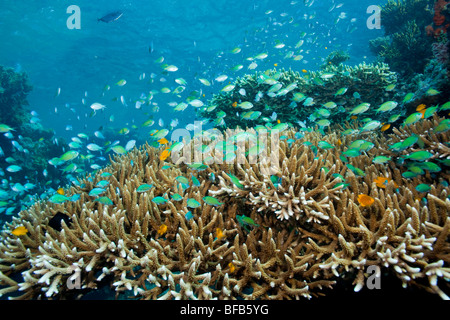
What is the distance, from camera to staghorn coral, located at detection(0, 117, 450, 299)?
2.41 m

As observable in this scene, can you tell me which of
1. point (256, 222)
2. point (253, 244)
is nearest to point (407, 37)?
point (256, 222)

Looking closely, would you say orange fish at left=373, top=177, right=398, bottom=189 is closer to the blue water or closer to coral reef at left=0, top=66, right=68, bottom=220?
coral reef at left=0, top=66, right=68, bottom=220

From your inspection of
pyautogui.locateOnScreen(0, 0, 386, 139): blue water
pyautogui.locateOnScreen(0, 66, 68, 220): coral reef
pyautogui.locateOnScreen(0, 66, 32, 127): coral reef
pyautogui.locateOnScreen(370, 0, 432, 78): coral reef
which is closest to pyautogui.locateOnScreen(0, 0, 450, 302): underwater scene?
pyautogui.locateOnScreen(370, 0, 432, 78): coral reef

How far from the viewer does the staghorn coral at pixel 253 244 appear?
2.41 metres

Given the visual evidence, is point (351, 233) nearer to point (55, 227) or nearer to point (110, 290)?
point (110, 290)

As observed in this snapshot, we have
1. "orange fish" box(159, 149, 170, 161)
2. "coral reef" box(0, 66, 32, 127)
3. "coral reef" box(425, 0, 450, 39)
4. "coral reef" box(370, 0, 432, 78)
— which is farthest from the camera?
"coral reef" box(0, 66, 32, 127)

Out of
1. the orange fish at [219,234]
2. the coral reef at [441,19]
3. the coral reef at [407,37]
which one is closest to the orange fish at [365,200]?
the orange fish at [219,234]

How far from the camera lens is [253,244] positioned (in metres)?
2.88

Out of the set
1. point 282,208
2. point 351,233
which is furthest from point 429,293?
point 282,208

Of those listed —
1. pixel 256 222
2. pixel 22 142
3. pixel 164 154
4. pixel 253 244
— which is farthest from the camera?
pixel 22 142

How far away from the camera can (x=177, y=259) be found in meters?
2.89

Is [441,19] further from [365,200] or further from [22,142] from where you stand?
[22,142]

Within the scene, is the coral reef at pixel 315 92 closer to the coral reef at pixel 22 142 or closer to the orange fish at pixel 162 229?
the orange fish at pixel 162 229

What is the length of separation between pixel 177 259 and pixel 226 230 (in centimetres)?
74
